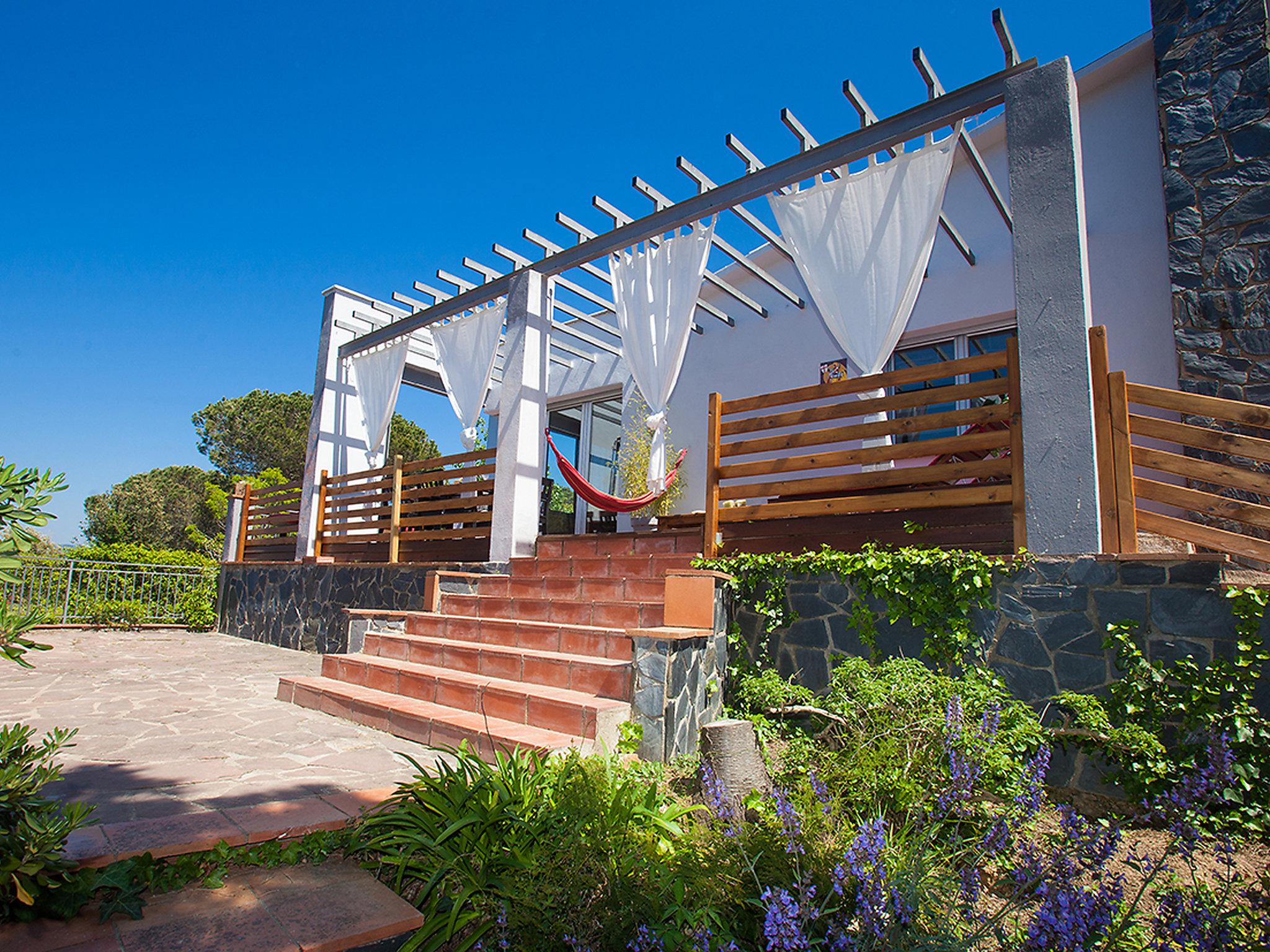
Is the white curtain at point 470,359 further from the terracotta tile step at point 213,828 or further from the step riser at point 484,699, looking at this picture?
the terracotta tile step at point 213,828

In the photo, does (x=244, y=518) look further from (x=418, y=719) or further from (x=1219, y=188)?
(x=1219, y=188)

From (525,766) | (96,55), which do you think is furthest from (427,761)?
(96,55)

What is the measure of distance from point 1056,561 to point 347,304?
939 centimetres

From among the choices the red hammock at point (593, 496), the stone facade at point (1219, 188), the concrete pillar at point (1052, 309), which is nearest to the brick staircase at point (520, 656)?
the red hammock at point (593, 496)

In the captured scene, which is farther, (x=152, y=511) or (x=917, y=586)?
(x=152, y=511)

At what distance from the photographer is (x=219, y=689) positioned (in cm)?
526

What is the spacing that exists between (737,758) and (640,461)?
5673mm

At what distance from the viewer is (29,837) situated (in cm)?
178

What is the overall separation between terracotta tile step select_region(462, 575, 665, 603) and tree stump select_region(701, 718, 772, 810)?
5.58 ft

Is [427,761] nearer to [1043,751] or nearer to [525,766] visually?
[525,766]

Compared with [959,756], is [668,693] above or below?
above

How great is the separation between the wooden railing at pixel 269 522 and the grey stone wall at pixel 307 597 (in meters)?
0.39

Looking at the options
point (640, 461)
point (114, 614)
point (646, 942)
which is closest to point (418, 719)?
point (646, 942)

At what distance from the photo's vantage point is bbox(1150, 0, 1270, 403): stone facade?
4754 mm
